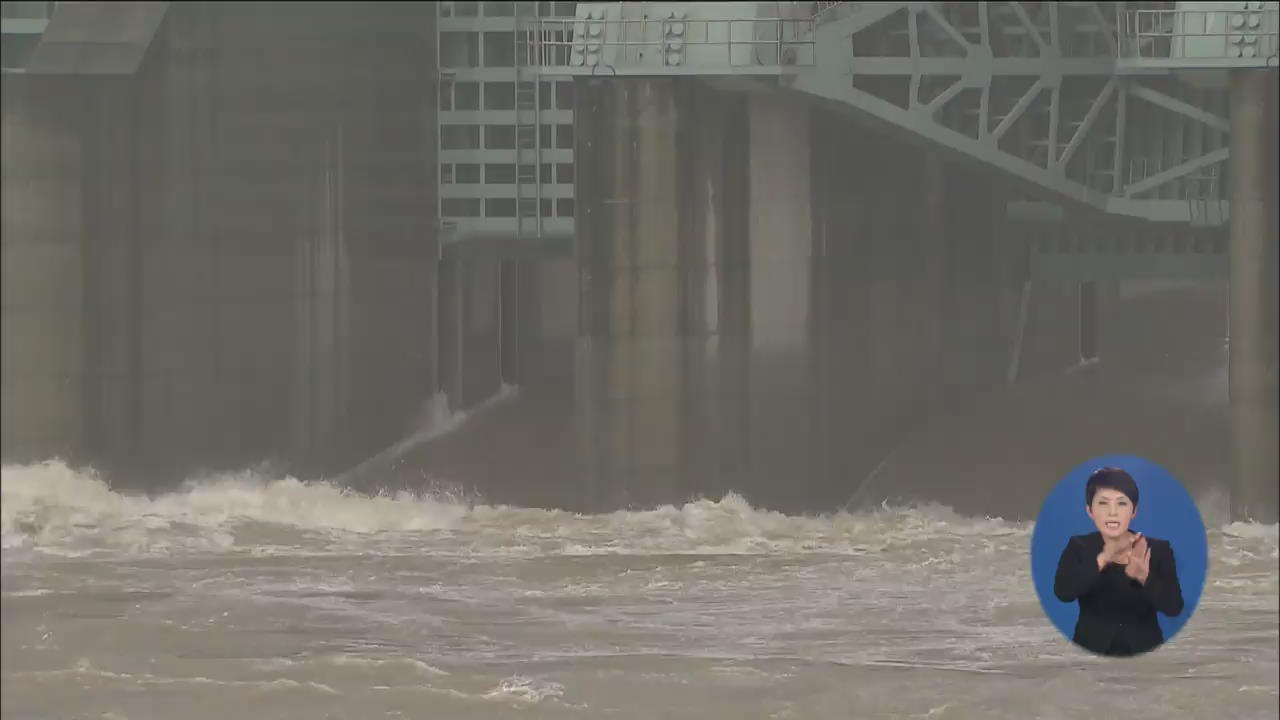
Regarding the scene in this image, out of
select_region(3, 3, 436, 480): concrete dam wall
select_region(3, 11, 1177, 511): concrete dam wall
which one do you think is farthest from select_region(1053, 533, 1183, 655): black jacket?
select_region(3, 3, 436, 480): concrete dam wall

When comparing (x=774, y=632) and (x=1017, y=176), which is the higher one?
(x=1017, y=176)

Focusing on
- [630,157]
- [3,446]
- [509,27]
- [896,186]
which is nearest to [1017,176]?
[896,186]

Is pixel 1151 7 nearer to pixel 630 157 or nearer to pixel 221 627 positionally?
pixel 630 157

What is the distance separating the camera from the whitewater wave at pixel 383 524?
2659 cm

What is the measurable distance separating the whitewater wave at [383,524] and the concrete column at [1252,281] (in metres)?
1.21

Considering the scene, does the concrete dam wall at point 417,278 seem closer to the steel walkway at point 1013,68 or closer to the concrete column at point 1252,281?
the steel walkway at point 1013,68

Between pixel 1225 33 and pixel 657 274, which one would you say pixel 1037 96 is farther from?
pixel 657 274

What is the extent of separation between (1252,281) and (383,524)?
46.3 feet

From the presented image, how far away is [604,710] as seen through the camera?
54.2ft

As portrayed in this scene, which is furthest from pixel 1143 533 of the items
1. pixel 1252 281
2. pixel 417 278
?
pixel 417 278

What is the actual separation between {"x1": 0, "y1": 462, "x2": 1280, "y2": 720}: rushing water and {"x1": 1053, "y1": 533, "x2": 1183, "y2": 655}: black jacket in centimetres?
1237

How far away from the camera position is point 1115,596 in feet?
13.3

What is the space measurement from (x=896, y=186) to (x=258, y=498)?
11914 mm

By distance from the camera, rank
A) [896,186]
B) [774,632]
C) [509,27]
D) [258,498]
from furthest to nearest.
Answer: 1. [509,27]
2. [258,498]
3. [896,186]
4. [774,632]
